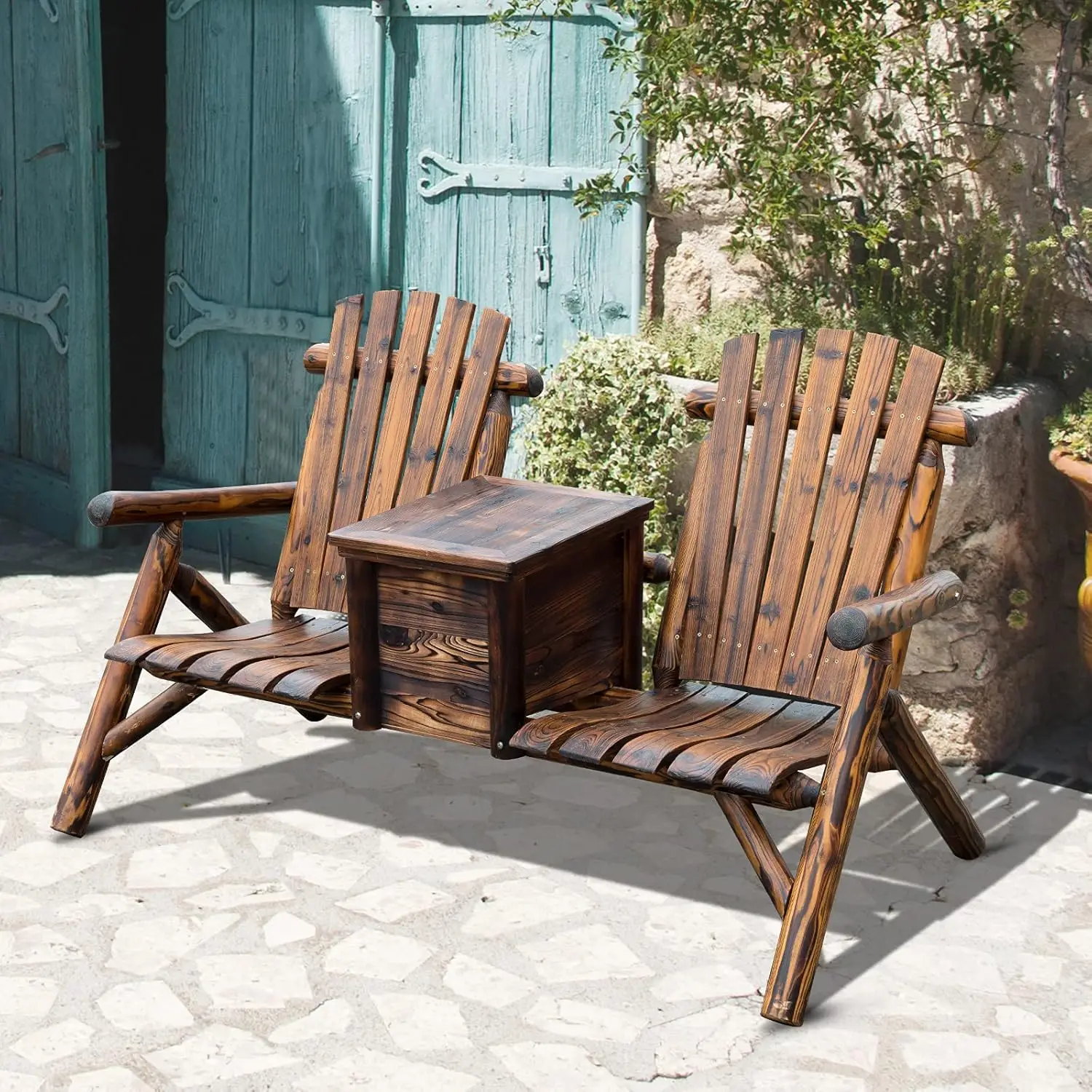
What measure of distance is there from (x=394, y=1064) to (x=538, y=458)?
2.09m

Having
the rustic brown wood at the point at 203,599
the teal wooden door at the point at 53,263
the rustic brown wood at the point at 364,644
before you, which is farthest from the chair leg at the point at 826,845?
the teal wooden door at the point at 53,263

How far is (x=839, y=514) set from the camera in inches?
138

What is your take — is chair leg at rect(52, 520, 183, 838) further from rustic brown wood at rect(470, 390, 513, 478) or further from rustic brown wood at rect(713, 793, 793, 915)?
rustic brown wood at rect(713, 793, 793, 915)

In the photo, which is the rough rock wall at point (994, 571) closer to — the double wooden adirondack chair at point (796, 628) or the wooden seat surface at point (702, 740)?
the double wooden adirondack chair at point (796, 628)

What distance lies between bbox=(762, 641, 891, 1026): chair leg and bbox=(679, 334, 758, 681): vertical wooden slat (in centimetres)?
62

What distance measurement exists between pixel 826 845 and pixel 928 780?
24.4 inches

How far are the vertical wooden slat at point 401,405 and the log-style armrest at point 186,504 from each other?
0.22 meters

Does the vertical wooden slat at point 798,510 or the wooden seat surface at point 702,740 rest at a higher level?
the vertical wooden slat at point 798,510

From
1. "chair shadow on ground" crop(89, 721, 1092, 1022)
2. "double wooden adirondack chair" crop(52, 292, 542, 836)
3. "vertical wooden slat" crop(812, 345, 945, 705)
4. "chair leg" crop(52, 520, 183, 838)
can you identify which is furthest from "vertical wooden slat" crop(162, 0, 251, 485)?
"vertical wooden slat" crop(812, 345, 945, 705)

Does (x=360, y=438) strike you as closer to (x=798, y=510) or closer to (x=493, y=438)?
(x=493, y=438)

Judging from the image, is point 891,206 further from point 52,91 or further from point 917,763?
point 52,91

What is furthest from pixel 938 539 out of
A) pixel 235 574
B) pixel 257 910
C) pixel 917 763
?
pixel 235 574

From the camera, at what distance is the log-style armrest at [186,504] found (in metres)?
3.68

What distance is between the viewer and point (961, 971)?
3.13m
